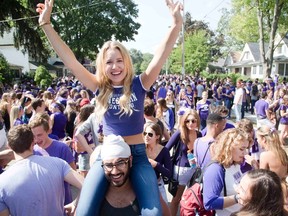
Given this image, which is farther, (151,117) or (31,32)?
(31,32)

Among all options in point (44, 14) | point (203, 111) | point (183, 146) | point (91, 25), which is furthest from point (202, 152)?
point (91, 25)

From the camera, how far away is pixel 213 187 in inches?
111

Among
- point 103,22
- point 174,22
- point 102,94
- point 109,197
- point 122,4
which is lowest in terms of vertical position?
point 109,197

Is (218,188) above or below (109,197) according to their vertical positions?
below

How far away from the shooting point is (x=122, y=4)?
147 ft

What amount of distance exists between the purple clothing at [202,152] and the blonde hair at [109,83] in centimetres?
190

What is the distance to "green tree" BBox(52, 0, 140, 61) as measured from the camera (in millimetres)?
41938

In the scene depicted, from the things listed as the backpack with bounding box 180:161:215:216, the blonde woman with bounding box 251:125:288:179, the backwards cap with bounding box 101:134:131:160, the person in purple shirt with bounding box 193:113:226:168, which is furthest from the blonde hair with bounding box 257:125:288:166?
the backwards cap with bounding box 101:134:131:160

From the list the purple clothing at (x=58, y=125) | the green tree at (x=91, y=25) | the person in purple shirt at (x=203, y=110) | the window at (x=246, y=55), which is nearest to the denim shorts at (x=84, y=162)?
the purple clothing at (x=58, y=125)

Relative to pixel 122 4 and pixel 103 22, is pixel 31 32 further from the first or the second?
pixel 122 4

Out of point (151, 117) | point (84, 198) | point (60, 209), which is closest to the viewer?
point (84, 198)

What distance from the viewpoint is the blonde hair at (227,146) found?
9.71 ft

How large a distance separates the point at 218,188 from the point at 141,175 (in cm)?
101

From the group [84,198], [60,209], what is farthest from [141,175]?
[60,209]
